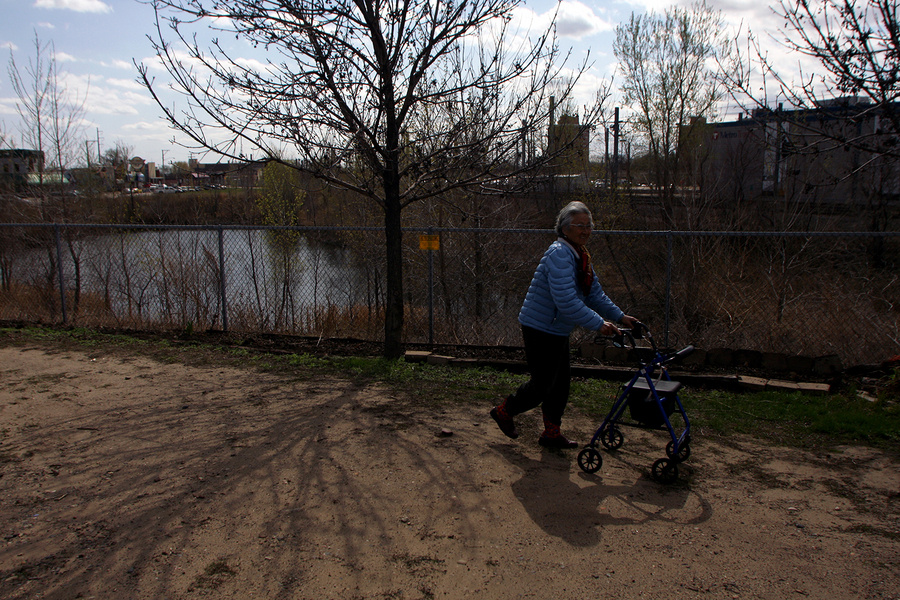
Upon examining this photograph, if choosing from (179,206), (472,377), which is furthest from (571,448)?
(179,206)

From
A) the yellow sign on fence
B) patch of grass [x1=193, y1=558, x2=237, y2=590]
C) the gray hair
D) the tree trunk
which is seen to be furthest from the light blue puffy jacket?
the yellow sign on fence

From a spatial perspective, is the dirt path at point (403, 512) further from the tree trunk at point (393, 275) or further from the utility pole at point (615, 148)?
the utility pole at point (615, 148)

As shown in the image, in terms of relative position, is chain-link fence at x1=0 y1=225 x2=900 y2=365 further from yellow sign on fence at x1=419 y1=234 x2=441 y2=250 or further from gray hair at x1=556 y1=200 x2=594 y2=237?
gray hair at x1=556 y1=200 x2=594 y2=237

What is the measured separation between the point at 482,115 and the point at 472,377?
3006 millimetres

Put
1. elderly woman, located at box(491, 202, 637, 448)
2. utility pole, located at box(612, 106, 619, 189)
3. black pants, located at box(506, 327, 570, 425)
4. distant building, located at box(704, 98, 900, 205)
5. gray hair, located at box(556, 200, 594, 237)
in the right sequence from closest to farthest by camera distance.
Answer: elderly woman, located at box(491, 202, 637, 448), gray hair, located at box(556, 200, 594, 237), black pants, located at box(506, 327, 570, 425), distant building, located at box(704, 98, 900, 205), utility pole, located at box(612, 106, 619, 189)

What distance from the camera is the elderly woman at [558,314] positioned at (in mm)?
4008

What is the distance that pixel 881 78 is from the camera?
4.88m

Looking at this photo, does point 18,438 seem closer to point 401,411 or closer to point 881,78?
point 401,411

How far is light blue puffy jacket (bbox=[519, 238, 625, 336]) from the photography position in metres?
3.97

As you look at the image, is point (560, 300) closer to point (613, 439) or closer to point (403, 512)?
point (613, 439)

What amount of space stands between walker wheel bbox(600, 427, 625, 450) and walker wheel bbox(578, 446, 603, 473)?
0.35 m

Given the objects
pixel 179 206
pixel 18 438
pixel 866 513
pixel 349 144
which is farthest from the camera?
pixel 179 206

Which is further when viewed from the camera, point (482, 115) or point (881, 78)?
point (482, 115)


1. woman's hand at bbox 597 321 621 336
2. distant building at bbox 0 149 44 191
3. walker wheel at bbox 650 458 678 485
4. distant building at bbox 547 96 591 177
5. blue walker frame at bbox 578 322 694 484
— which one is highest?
distant building at bbox 0 149 44 191
